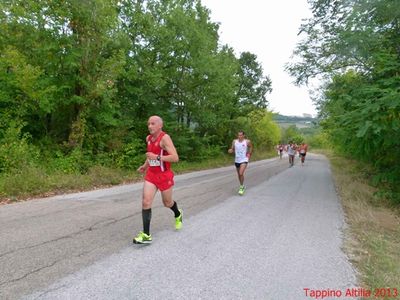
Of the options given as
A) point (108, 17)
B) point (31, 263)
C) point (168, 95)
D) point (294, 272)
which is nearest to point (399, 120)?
point (294, 272)

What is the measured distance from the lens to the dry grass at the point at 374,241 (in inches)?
155

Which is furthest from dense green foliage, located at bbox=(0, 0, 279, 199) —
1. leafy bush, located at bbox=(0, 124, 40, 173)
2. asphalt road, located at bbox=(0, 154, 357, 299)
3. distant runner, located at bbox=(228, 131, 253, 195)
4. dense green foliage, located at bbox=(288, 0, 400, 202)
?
dense green foliage, located at bbox=(288, 0, 400, 202)

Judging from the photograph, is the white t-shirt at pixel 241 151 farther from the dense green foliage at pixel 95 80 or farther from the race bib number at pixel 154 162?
the dense green foliage at pixel 95 80

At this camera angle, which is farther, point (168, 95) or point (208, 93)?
point (208, 93)

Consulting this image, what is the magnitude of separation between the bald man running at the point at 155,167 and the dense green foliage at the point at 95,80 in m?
6.93

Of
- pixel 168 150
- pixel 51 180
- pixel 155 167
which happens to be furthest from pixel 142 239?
pixel 51 180

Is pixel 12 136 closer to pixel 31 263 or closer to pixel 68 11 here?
pixel 68 11

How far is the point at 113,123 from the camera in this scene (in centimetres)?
1464

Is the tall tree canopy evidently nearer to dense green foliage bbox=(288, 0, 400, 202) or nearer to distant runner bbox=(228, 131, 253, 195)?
distant runner bbox=(228, 131, 253, 195)

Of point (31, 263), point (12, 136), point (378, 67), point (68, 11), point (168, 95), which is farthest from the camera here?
point (168, 95)

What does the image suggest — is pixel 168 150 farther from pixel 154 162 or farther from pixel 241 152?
pixel 241 152

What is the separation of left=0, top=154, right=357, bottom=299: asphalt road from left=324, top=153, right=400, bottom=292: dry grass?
21cm

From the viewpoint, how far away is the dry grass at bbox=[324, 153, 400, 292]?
3.92 m

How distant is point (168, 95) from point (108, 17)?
8.10m
